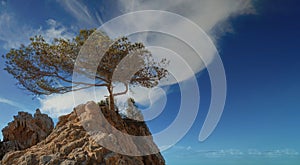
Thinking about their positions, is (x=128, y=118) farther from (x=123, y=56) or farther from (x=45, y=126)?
(x=45, y=126)

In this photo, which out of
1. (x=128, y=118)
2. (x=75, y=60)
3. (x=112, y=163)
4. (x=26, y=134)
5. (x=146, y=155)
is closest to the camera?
(x=112, y=163)

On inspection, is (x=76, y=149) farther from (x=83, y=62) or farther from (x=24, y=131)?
(x=24, y=131)

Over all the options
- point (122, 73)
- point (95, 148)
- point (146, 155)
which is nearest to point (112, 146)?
point (95, 148)

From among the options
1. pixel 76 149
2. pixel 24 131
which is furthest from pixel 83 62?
pixel 24 131

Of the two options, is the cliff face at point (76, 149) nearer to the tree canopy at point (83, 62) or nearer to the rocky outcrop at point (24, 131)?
the tree canopy at point (83, 62)

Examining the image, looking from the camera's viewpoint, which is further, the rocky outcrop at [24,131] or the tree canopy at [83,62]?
the rocky outcrop at [24,131]

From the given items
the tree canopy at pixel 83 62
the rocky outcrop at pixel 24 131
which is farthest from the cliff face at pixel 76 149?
the rocky outcrop at pixel 24 131

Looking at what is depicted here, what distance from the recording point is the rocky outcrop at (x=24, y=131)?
29.1 meters

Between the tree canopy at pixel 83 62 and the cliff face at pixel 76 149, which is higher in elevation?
the tree canopy at pixel 83 62

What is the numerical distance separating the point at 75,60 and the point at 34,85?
341cm

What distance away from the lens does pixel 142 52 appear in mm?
14445

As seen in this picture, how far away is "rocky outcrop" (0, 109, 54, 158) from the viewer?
29062 millimetres

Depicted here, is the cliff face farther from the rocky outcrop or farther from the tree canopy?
the rocky outcrop

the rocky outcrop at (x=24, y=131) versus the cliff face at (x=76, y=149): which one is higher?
the rocky outcrop at (x=24, y=131)
